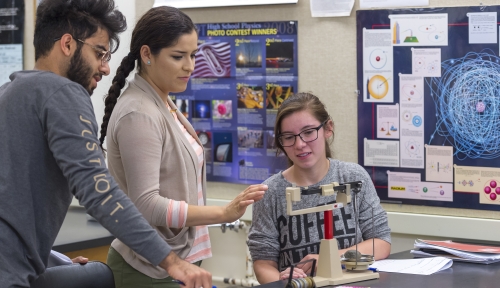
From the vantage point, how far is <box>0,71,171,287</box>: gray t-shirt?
1.39 metres

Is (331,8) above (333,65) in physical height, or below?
above

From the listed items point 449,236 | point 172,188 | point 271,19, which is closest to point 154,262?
point 172,188

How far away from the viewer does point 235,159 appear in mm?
3123

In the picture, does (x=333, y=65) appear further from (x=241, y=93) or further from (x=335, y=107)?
(x=241, y=93)

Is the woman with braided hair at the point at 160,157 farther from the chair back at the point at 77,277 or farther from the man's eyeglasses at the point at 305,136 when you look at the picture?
the man's eyeglasses at the point at 305,136

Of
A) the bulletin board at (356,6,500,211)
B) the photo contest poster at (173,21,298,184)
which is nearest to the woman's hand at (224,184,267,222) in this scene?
the bulletin board at (356,6,500,211)

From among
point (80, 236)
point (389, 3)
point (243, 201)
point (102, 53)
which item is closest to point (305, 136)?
point (243, 201)

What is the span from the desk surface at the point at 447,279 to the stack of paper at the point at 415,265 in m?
0.02

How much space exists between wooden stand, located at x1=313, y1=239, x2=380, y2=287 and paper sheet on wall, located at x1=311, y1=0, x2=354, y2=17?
4.26ft

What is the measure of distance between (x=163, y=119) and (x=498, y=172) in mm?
1405

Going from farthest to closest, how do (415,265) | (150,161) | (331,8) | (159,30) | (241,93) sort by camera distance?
(241,93) → (331,8) → (415,265) → (159,30) → (150,161)

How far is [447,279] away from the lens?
70.9 inches

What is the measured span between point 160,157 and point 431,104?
4.36ft

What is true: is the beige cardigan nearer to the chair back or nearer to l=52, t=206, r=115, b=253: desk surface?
the chair back
